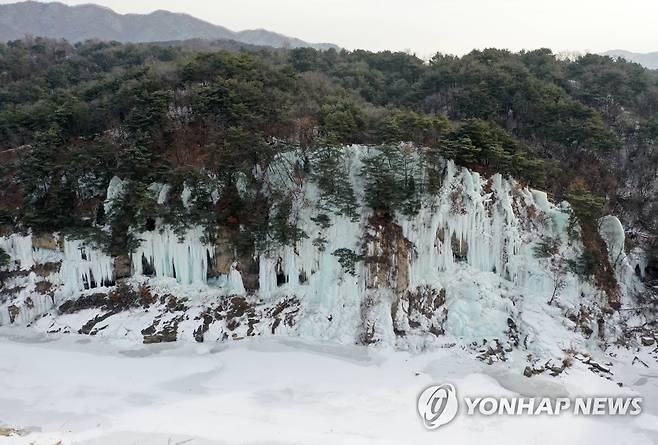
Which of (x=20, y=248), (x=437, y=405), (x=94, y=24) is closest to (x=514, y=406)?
(x=437, y=405)

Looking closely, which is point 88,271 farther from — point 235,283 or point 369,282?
point 369,282

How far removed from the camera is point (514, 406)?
11953 mm

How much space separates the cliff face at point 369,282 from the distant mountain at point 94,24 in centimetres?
6034

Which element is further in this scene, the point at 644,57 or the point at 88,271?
the point at 644,57


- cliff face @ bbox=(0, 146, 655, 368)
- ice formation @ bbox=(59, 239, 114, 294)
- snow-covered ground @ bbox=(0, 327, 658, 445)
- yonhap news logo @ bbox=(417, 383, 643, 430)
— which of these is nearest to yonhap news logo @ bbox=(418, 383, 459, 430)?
yonhap news logo @ bbox=(417, 383, 643, 430)

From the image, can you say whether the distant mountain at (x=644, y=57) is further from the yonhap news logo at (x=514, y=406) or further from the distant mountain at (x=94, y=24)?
the yonhap news logo at (x=514, y=406)

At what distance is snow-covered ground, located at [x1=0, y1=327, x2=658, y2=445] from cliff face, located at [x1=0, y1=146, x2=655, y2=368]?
35.8 inches

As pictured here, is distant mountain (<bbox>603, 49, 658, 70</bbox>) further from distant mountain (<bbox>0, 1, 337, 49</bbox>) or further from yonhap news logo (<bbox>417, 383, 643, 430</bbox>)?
yonhap news logo (<bbox>417, 383, 643, 430</bbox>)

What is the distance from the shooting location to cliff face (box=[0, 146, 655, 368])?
51.2 feet

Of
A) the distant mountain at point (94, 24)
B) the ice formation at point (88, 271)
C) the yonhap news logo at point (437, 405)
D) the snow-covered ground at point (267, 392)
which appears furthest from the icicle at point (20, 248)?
the distant mountain at point (94, 24)

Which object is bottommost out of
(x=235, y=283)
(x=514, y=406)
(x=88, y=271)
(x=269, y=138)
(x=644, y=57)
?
(x=514, y=406)

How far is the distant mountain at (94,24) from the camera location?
7206cm

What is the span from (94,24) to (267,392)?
279ft

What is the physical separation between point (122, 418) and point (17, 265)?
442 inches
